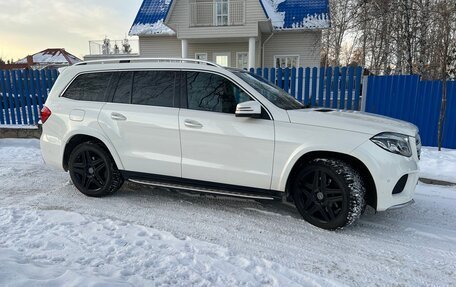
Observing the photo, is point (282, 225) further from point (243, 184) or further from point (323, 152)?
point (323, 152)

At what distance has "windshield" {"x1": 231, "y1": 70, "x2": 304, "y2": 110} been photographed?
3.83 meters

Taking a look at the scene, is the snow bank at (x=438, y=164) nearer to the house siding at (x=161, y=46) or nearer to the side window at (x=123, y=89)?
the side window at (x=123, y=89)

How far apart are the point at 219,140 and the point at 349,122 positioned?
4.76 ft

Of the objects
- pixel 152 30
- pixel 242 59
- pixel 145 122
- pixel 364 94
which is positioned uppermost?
pixel 152 30

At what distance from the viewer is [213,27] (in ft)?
51.3

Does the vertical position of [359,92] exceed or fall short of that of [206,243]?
it exceeds it

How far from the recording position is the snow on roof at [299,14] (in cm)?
1659

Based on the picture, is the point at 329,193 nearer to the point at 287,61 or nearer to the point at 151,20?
the point at 287,61

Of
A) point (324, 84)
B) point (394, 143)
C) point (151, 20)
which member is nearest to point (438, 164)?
point (324, 84)

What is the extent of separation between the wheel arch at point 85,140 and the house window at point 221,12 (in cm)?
1354

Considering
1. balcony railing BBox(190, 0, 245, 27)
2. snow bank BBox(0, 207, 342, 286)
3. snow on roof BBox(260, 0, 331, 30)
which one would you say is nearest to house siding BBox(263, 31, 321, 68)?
snow on roof BBox(260, 0, 331, 30)

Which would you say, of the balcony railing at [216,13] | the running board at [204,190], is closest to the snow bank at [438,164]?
the running board at [204,190]

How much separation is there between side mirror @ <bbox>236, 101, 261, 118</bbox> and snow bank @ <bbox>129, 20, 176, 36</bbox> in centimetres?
1579

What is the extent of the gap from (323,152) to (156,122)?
2.05 meters
